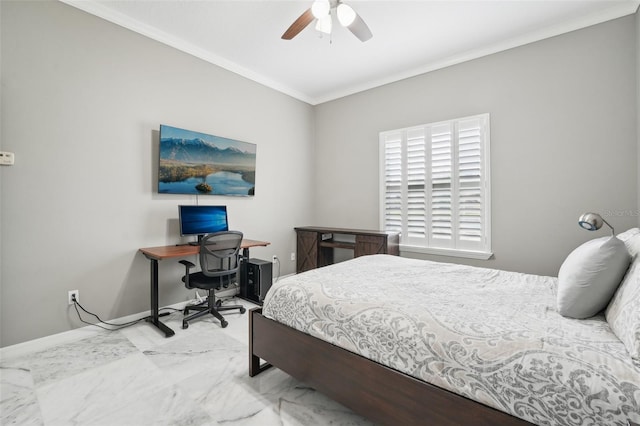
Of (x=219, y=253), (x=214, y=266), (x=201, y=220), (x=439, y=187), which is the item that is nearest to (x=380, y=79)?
(x=439, y=187)

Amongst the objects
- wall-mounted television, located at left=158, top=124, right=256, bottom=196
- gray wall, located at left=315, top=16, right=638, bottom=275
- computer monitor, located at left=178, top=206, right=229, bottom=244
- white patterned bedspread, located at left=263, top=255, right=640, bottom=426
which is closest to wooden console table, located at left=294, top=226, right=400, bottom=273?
gray wall, located at left=315, top=16, right=638, bottom=275

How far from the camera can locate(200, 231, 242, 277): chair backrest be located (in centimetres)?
278

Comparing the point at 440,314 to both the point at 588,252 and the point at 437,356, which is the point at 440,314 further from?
the point at 588,252

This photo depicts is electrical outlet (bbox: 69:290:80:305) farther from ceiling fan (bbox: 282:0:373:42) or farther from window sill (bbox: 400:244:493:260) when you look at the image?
window sill (bbox: 400:244:493:260)

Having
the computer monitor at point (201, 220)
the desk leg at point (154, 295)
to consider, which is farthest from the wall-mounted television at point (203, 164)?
the desk leg at point (154, 295)

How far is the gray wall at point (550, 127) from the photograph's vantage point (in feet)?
8.60

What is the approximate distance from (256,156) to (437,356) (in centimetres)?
342

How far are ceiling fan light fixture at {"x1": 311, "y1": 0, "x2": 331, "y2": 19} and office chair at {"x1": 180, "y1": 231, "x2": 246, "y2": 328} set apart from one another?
203cm

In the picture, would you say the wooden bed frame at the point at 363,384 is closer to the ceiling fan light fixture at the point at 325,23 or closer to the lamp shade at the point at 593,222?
the lamp shade at the point at 593,222

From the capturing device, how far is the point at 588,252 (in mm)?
1378

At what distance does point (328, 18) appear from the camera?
2359 millimetres

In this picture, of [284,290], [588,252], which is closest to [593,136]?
[588,252]

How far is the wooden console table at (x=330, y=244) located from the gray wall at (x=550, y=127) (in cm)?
63

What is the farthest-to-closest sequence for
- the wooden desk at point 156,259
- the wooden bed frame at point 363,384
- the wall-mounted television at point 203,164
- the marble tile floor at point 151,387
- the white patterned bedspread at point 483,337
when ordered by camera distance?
the wall-mounted television at point 203,164 → the wooden desk at point 156,259 → the marble tile floor at point 151,387 → the wooden bed frame at point 363,384 → the white patterned bedspread at point 483,337
